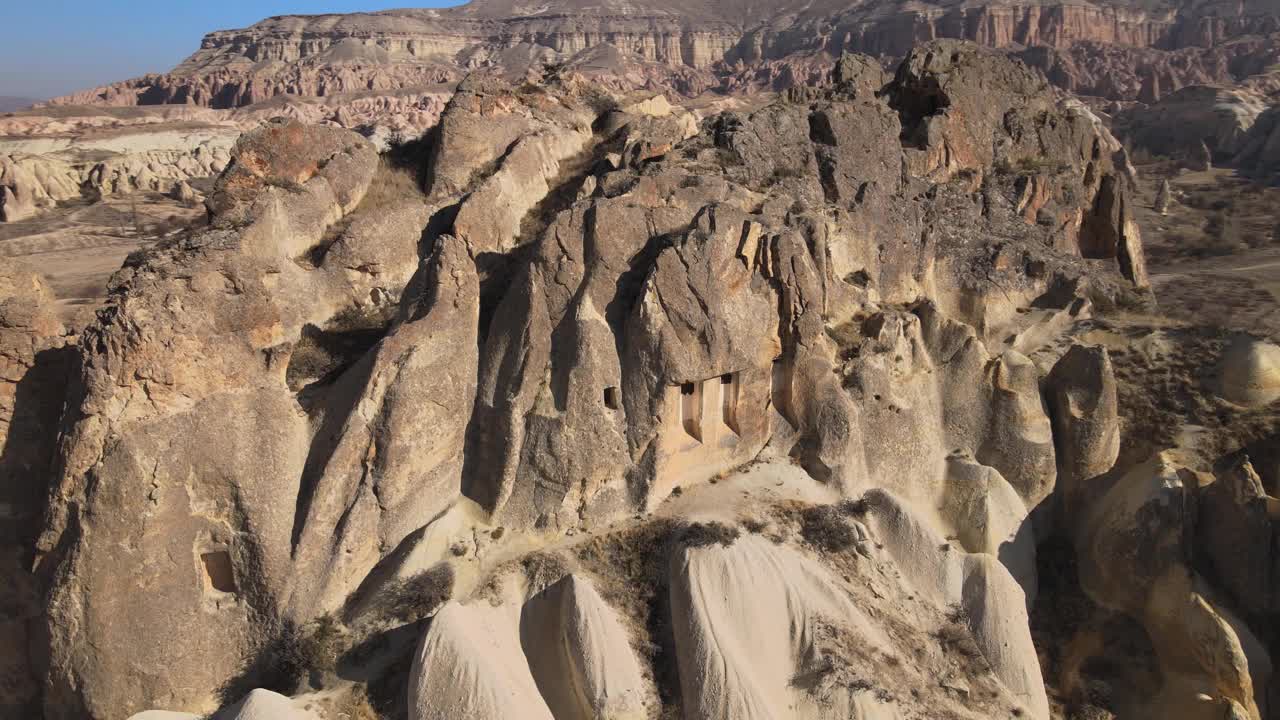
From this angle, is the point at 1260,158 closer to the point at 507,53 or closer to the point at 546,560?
the point at 546,560

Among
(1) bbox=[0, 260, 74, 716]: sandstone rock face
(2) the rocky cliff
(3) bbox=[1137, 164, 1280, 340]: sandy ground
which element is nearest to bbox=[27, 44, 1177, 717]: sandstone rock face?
(1) bbox=[0, 260, 74, 716]: sandstone rock face

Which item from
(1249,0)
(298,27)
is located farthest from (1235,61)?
(298,27)

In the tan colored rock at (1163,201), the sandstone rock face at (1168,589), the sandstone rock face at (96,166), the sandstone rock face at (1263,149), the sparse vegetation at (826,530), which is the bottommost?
the sandstone rock face at (1168,589)

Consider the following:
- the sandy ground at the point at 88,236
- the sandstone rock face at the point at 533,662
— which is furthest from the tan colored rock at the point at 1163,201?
the sandy ground at the point at 88,236

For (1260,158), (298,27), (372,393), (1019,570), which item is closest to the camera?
(372,393)

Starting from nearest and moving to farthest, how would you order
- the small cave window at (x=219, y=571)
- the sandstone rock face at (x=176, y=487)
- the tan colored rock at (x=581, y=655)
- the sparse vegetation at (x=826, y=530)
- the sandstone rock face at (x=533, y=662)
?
the sandstone rock face at (x=533, y=662), the sandstone rock face at (x=176, y=487), the tan colored rock at (x=581, y=655), the small cave window at (x=219, y=571), the sparse vegetation at (x=826, y=530)

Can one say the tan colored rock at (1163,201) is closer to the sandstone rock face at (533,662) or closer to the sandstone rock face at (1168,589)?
the sandstone rock face at (1168,589)

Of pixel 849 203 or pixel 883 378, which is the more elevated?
pixel 849 203
